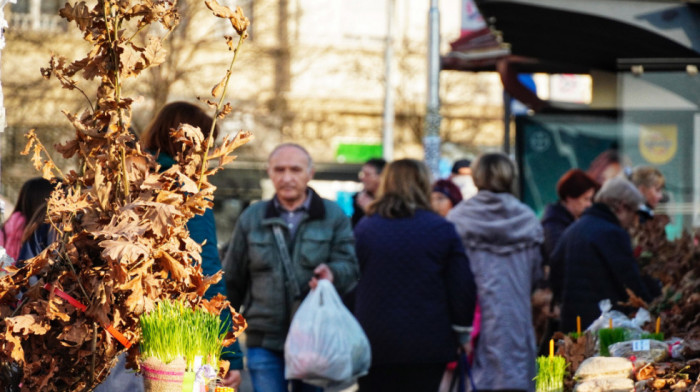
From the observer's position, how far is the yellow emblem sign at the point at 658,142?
9523mm

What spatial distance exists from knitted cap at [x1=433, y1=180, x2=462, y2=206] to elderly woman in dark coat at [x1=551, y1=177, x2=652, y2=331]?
9.25ft

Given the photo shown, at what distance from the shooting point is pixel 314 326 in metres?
6.68

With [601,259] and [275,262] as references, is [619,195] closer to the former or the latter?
[601,259]

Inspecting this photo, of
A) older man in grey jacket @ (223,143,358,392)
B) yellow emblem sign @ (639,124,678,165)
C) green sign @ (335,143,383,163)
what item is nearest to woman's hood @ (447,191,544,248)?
older man in grey jacket @ (223,143,358,392)

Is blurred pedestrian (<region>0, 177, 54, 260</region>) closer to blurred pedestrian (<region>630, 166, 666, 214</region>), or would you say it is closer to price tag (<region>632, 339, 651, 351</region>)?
price tag (<region>632, 339, 651, 351</region>)

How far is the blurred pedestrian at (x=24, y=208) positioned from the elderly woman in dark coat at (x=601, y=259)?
3070 mm

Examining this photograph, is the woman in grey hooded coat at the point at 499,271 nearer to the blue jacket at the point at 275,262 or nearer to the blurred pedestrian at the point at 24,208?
the blue jacket at the point at 275,262

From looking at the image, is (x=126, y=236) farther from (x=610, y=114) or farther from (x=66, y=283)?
(x=610, y=114)

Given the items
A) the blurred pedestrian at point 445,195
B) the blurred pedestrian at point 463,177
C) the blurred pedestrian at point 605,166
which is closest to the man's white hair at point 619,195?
the blurred pedestrian at point 445,195

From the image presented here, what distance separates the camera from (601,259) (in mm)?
7270

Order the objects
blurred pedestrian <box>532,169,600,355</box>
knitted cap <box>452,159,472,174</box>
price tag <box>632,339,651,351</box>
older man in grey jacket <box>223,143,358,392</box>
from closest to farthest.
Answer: price tag <box>632,339,651,351</box>, older man in grey jacket <box>223,143,358,392</box>, blurred pedestrian <box>532,169,600,355</box>, knitted cap <box>452,159,472,174</box>

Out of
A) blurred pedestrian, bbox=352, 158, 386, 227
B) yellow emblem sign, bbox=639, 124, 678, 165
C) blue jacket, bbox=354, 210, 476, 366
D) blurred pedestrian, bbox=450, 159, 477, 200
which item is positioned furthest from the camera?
blurred pedestrian, bbox=450, 159, 477, 200

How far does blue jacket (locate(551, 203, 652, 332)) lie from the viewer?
7148mm

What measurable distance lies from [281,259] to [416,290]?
796 mm
